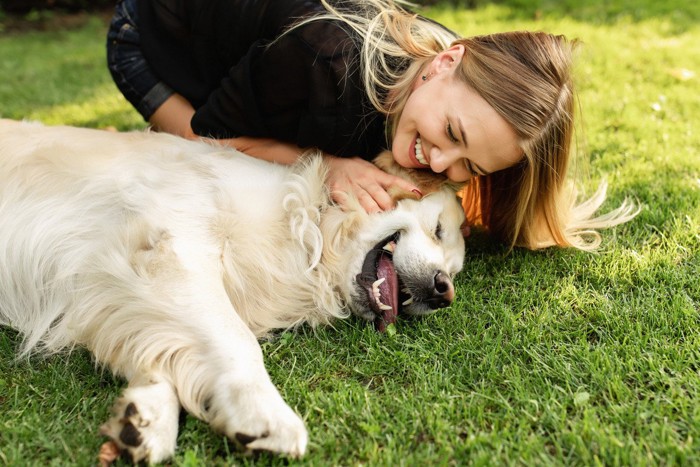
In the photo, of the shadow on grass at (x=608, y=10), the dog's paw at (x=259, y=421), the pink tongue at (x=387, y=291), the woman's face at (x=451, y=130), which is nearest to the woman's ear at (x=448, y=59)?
the woman's face at (x=451, y=130)

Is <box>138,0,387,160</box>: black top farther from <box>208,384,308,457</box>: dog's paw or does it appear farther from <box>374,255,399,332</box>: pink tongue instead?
<box>208,384,308,457</box>: dog's paw

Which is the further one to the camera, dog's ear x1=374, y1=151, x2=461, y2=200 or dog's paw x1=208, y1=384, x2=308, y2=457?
dog's ear x1=374, y1=151, x2=461, y2=200

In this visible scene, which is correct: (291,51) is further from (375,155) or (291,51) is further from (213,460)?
(213,460)

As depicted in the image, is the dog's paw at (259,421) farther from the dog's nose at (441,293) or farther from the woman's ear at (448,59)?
the woman's ear at (448,59)

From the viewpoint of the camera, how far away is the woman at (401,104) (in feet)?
9.25

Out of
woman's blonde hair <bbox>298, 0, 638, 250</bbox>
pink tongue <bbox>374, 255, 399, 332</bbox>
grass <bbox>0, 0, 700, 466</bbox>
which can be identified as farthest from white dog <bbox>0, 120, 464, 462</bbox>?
woman's blonde hair <bbox>298, 0, 638, 250</bbox>

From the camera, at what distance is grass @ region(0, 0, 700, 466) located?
78.7 inches

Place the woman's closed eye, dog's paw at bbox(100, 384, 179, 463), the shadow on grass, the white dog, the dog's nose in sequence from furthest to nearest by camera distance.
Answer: the shadow on grass, the woman's closed eye, the dog's nose, the white dog, dog's paw at bbox(100, 384, 179, 463)

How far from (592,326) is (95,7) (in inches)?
468

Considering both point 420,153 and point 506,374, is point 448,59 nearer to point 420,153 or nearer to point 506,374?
point 420,153

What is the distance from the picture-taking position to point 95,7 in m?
12.0

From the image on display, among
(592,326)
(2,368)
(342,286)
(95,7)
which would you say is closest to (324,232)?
(342,286)

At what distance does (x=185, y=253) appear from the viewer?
8.34 feet

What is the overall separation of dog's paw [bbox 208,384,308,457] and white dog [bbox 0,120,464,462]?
0.09 m
